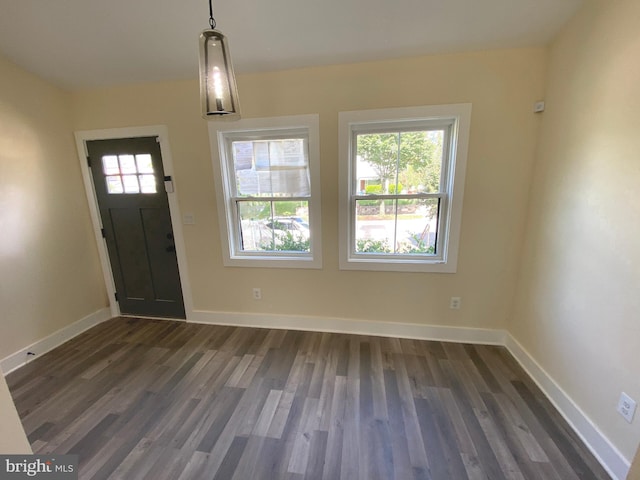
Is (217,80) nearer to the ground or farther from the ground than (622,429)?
farther from the ground

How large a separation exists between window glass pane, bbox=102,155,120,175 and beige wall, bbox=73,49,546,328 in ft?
1.02

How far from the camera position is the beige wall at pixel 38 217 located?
6.91ft

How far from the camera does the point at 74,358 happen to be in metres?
2.27

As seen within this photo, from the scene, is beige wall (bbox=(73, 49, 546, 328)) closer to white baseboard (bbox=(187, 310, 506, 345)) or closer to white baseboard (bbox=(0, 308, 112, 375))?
white baseboard (bbox=(187, 310, 506, 345))

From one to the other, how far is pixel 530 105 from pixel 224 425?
310 cm

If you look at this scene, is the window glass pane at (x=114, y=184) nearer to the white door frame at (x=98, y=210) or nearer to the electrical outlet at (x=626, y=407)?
the white door frame at (x=98, y=210)

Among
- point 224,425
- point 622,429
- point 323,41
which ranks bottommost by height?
point 224,425

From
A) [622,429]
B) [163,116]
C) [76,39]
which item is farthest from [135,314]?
[622,429]

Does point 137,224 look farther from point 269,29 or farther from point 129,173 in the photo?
point 269,29

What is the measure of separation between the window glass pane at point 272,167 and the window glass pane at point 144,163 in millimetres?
854

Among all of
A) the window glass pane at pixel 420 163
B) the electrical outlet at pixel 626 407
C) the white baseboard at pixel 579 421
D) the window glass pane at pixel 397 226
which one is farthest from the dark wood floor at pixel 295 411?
the window glass pane at pixel 420 163

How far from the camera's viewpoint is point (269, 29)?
1803 millimetres

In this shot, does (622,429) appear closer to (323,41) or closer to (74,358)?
(323,41)

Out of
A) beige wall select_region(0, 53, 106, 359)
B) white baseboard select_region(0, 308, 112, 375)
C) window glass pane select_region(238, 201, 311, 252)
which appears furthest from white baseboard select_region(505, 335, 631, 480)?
beige wall select_region(0, 53, 106, 359)
